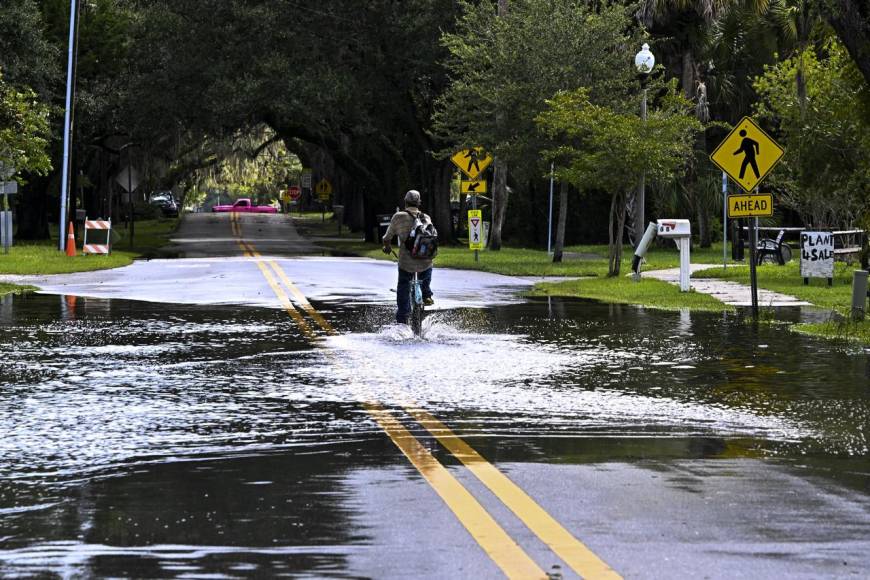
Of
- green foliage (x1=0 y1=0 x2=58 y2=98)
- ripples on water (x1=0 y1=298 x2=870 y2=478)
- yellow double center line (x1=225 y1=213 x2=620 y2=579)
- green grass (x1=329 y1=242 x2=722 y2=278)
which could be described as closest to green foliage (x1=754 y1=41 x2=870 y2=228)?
green grass (x1=329 y1=242 x2=722 y2=278)

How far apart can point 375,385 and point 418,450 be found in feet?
11.7

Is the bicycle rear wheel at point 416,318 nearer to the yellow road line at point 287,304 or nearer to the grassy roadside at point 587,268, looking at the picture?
the yellow road line at point 287,304

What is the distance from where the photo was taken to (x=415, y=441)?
10.1 metres

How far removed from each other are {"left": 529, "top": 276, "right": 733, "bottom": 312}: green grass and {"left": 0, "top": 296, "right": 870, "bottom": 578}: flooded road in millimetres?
6307

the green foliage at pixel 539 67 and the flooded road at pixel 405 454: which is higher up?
the green foliage at pixel 539 67

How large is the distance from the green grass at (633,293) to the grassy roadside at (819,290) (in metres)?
1.76

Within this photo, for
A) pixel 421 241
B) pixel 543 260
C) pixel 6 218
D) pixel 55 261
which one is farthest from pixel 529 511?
pixel 6 218

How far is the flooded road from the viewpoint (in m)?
6.85

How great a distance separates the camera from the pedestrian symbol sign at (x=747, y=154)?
2181cm

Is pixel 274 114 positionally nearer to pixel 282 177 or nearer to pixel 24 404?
pixel 24 404

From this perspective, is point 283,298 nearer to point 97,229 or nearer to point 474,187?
point 474,187

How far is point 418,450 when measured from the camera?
9.76 m

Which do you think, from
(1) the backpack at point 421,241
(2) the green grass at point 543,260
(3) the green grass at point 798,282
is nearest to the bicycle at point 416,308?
(1) the backpack at point 421,241

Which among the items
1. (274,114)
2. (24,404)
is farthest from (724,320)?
(274,114)
